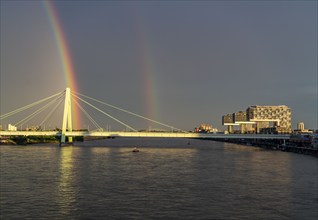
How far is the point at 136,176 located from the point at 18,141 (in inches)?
3114

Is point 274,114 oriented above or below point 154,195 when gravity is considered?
above

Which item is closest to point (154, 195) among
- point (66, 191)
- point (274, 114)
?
point (66, 191)

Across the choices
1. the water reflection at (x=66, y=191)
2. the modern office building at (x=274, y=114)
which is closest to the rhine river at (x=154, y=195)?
the water reflection at (x=66, y=191)

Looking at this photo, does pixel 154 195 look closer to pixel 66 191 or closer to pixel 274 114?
pixel 66 191

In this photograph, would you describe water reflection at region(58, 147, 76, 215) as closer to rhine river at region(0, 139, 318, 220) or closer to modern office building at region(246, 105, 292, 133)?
rhine river at region(0, 139, 318, 220)

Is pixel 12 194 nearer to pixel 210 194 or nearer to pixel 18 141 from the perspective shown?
pixel 210 194

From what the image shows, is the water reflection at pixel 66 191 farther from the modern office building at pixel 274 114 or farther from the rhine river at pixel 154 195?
the modern office building at pixel 274 114

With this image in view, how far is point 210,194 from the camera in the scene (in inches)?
963

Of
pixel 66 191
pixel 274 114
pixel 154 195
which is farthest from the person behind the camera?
pixel 274 114

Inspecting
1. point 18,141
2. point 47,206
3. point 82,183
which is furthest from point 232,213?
point 18,141

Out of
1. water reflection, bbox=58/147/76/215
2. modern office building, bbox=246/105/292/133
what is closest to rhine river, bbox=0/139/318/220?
water reflection, bbox=58/147/76/215

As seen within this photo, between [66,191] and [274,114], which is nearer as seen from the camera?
[66,191]

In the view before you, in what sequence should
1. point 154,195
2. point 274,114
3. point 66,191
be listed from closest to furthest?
point 154,195 → point 66,191 → point 274,114

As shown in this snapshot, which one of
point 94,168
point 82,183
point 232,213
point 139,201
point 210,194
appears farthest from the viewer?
point 94,168
